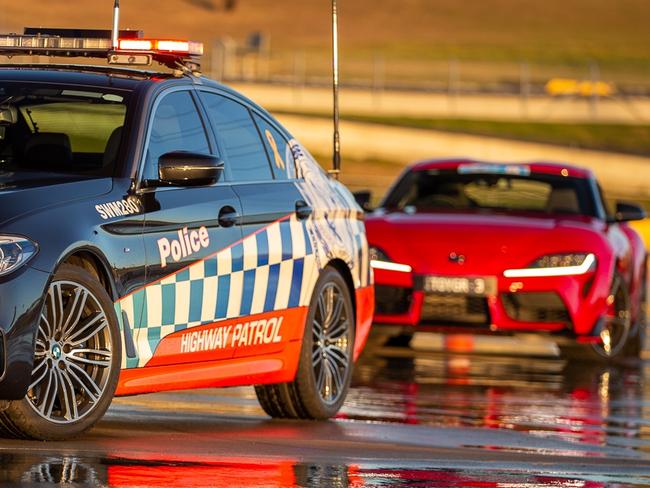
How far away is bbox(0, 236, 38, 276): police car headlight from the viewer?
695 cm

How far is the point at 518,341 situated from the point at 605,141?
30.6m

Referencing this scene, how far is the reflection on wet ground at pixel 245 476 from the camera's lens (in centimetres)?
645

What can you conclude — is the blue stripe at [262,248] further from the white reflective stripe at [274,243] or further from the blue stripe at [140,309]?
the blue stripe at [140,309]

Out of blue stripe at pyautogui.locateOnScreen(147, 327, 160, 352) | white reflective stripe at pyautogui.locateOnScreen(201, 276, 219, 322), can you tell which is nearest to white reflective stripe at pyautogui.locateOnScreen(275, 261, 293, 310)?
white reflective stripe at pyautogui.locateOnScreen(201, 276, 219, 322)

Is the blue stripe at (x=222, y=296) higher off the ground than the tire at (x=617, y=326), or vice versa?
the blue stripe at (x=222, y=296)

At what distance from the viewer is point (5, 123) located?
8.30 m

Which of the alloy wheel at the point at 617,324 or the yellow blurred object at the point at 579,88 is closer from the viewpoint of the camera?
the alloy wheel at the point at 617,324

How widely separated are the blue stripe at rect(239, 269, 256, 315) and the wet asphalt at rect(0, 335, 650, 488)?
1.73 ft

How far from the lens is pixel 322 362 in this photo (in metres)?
9.58

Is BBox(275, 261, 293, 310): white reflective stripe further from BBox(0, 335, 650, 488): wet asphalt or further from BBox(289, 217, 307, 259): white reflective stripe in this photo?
BBox(0, 335, 650, 488): wet asphalt

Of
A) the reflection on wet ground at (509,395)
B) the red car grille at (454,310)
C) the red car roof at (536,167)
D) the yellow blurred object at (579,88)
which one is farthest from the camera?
the yellow blurred object at (579,88)

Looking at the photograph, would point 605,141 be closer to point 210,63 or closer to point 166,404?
point 210,63

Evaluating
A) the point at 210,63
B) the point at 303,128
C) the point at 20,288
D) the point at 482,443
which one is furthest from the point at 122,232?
the point at 210,63

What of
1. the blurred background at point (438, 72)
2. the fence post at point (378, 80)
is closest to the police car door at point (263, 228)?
the blurred background at point (438, 72)
